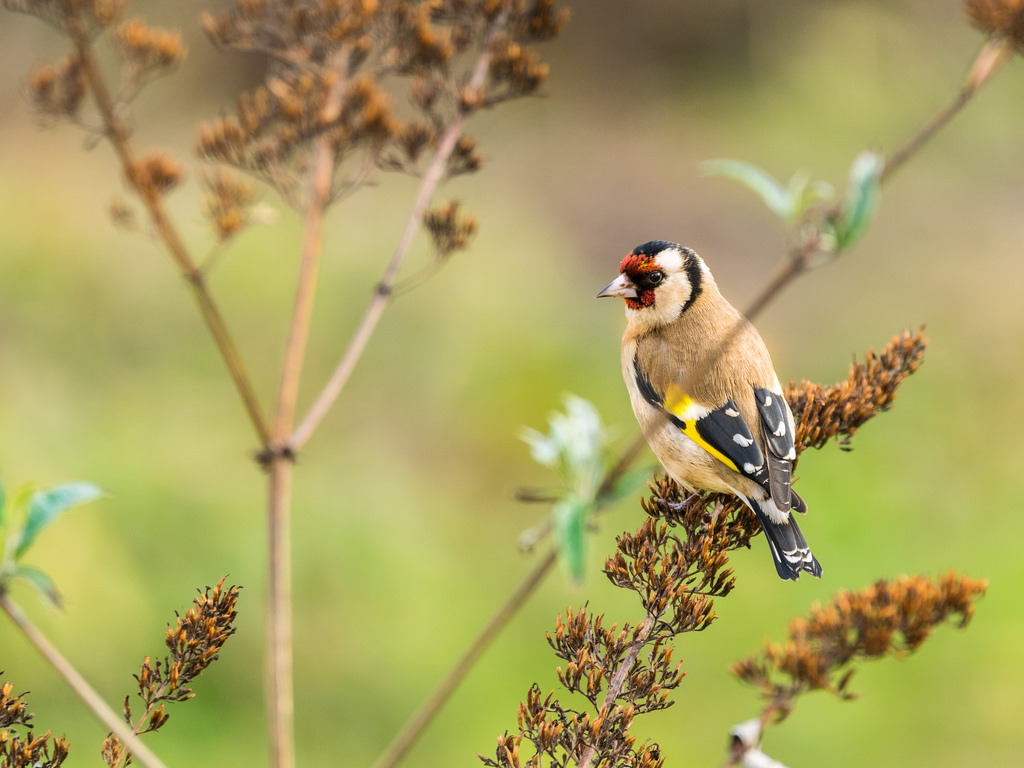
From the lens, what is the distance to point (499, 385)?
666cm

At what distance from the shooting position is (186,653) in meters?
1.44

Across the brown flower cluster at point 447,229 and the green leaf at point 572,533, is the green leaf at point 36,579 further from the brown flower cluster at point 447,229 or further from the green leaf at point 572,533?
the brown flower cluster at point 447,229

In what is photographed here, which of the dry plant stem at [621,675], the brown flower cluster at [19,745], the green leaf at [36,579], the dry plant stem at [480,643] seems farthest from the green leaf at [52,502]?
the dry plant stem at [621,675]

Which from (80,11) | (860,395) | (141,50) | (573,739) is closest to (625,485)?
(573,739)

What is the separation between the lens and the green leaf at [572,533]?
5.13 ft

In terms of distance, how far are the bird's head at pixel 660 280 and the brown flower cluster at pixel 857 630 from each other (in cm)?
158

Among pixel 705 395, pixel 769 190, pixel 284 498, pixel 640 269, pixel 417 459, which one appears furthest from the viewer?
pixel 417 459

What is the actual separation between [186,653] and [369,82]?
1.66 metres

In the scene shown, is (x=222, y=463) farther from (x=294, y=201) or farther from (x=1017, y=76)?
(x=1017, y=76)

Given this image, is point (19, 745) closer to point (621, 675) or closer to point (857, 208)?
point (621, 675)

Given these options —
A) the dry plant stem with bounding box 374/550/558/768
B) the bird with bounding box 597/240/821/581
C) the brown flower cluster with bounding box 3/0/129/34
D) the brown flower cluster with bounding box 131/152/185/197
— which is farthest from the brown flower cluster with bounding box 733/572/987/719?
the brown flower cluster with bounding box 3/0/129/34

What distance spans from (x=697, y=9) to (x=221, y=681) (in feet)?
32.5

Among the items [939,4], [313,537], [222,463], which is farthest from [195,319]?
[939,4]

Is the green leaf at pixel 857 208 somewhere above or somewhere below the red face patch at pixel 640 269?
below
